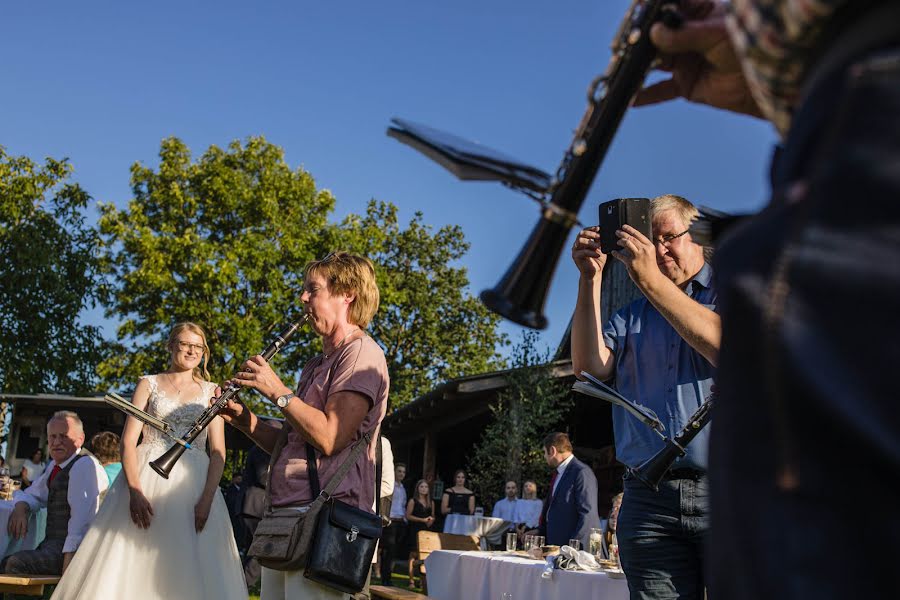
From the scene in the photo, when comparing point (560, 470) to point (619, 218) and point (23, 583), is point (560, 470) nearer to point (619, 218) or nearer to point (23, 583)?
point (23, 583)

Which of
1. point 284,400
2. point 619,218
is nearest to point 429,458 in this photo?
point 284,400

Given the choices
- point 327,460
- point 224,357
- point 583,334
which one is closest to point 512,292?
point 583,334

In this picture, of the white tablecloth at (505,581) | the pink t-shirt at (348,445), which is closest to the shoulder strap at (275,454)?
the pink t-shirt at (348,445)

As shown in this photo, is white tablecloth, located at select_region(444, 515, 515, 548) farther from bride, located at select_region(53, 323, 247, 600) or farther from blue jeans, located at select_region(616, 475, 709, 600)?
blue jeans, located at select_region(616, 475, 709, 600)

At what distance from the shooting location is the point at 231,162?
32.0m

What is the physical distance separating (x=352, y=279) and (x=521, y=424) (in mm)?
14553

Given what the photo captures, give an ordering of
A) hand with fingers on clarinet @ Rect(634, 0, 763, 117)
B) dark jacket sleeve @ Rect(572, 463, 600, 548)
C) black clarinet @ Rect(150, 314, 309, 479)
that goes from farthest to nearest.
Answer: dark jacket sleeve @ Rect(572, 463, 600, 548), black clarinet @ Rect(150, 314, 309, 479), hand with fingers on clarinet @ Rect(634, 0, 763, 117)

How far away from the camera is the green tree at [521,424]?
17.8m

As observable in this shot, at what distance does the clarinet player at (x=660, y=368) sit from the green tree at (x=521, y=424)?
1455 centimetres

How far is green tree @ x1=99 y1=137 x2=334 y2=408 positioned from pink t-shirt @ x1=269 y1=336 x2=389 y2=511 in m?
24.1

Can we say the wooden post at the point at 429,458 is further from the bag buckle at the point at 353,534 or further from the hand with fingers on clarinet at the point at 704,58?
the hand with fingers on clarinet at the point at 704,58

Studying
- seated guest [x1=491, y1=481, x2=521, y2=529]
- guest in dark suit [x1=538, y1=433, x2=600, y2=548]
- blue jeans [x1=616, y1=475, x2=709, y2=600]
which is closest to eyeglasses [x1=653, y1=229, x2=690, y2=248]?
blue jeans [x1=616, y1=475, x2=709, y2=600]

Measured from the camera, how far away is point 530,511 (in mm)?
14508

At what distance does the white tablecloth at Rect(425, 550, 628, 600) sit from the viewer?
503 centimetres
